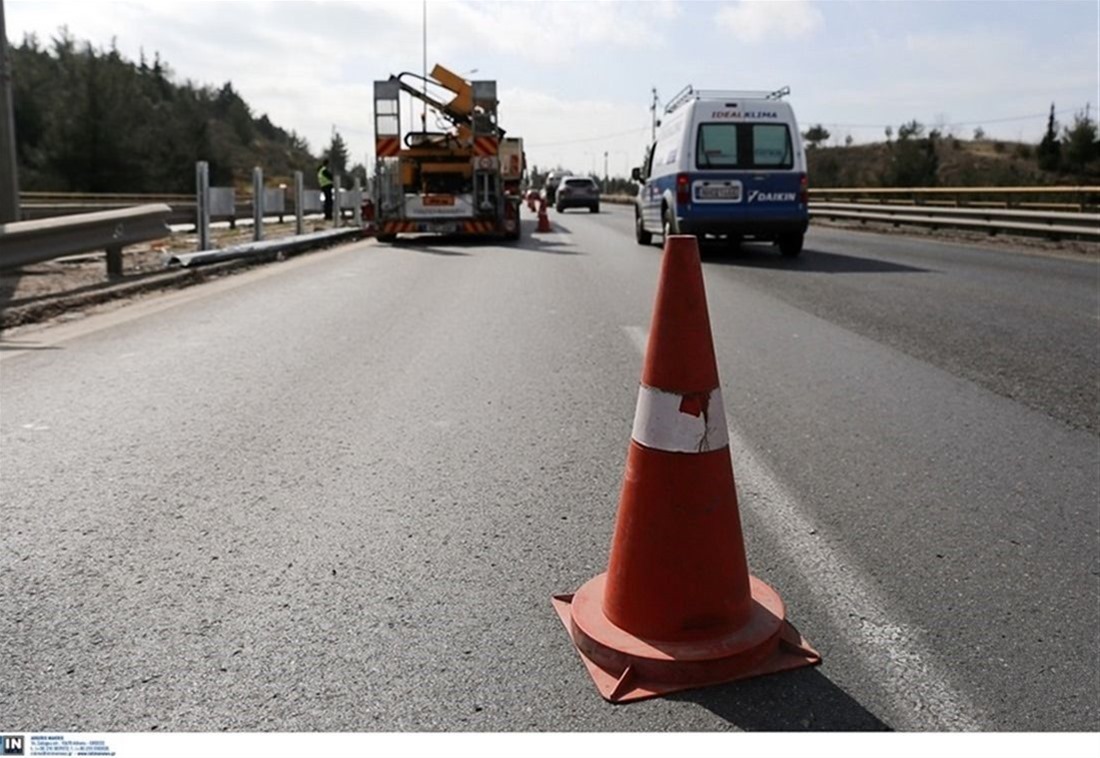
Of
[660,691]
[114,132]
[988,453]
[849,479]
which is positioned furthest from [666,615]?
[114,132]

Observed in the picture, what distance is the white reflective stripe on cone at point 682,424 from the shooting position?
2857 millimetres

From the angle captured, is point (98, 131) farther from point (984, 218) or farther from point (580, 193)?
point (984, 218)

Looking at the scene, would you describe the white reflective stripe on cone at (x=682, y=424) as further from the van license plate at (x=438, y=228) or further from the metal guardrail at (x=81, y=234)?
the van license plate at (x=438, y=228)

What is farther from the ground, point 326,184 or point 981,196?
point 326,184

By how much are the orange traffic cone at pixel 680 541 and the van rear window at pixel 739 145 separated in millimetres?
12604

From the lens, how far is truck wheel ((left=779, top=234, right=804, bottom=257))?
16281 mm

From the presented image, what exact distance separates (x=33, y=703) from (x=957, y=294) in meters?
10.6

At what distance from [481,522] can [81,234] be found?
851 cm

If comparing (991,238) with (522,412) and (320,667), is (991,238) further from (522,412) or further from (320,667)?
(320,667)

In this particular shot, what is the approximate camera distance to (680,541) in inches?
111

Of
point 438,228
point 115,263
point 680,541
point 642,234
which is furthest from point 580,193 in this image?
point 680,541

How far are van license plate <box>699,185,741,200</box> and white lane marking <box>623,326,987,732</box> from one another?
444 inches

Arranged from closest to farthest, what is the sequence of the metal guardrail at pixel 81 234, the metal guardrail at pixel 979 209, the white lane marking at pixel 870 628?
the white lane marking at pixel 870 628, the metal guardrail at pixel 81 234, the metal guardrail at pixel 979 209

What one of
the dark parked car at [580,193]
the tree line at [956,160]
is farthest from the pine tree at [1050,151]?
the dark parked car at [580,193]
